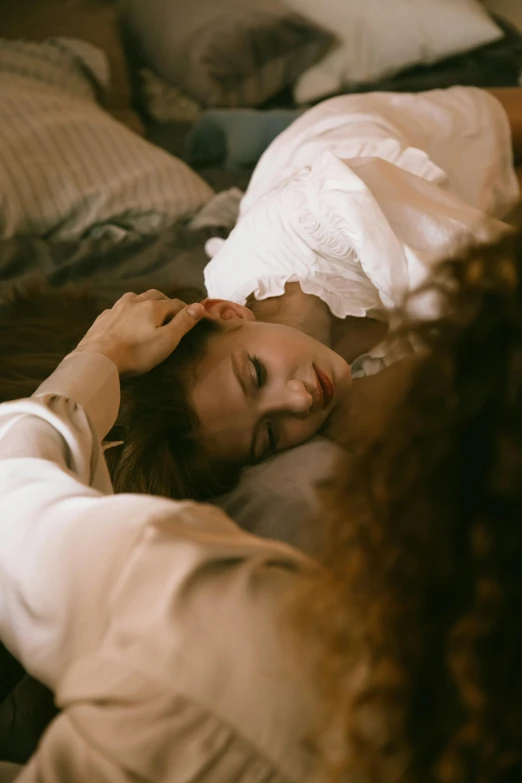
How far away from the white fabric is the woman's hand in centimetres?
24

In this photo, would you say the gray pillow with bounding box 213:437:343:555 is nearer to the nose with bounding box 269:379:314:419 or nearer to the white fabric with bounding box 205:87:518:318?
the nose with bounding box 269:379:314:419

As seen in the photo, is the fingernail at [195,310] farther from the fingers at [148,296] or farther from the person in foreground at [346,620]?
the person in foreground at [346,620]

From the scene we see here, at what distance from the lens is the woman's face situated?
0.89m

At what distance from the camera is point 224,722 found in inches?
14.0

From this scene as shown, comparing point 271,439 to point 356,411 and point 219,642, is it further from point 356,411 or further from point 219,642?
point 219,642

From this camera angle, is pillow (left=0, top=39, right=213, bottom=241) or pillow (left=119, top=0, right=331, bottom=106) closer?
pillow (left=0, top=39, right=213, bottom=241)

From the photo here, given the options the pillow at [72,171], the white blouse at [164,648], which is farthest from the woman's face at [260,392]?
the pillow at [72,171]

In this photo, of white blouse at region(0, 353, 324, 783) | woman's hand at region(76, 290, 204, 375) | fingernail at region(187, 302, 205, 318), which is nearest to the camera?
white blouse at region(0, 353, 324, 783)

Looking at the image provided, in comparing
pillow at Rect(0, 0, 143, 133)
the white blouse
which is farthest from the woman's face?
pillow at Rect(0, 0, 143, 133)

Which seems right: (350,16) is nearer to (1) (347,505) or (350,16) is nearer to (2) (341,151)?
(2) (341,151)

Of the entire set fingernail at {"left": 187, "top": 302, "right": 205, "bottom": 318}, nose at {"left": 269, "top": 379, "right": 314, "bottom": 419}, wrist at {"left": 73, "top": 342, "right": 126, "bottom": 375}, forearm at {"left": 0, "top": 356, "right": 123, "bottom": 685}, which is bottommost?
nose at {"left": 269, "top": 379, "right": 314, "bottom": 419}

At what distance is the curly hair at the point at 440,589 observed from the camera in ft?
1.17

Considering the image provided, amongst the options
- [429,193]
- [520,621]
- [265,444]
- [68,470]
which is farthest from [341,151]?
[520,621]

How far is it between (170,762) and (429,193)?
3.17 ft
